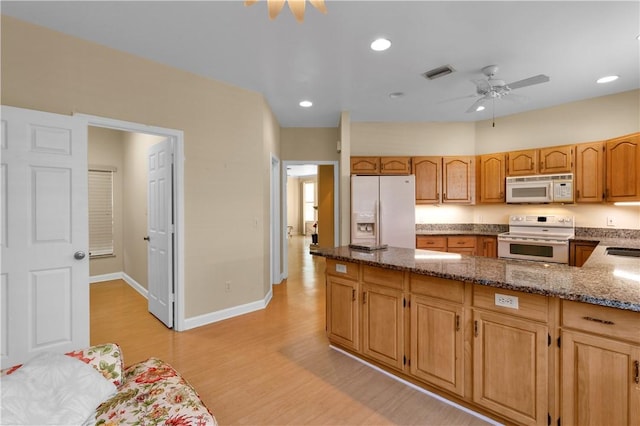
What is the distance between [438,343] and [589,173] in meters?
3.85

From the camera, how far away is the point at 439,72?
11.3ft

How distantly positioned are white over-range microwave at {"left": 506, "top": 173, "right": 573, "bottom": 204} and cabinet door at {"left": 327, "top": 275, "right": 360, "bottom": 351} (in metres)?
3.56

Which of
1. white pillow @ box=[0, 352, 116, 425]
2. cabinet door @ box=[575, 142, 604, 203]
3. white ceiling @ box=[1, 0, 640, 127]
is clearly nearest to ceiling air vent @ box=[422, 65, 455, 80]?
white ceiling @ box=[1, 0, 640, 127]

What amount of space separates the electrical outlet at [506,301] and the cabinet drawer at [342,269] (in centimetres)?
112

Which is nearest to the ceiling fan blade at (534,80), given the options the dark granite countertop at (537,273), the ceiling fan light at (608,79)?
the ceiling fan light at (608,79)

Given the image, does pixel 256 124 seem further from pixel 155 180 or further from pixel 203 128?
pixel 155 180

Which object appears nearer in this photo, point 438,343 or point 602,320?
point 602,320

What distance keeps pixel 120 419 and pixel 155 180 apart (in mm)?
3121

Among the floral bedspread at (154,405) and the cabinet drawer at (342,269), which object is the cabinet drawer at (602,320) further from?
the floral bedspread at (154,405)

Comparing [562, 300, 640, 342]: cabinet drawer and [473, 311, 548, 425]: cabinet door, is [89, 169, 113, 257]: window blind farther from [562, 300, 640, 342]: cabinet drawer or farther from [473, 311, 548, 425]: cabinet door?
[562, 300, 640, 342]: cabinet drawer

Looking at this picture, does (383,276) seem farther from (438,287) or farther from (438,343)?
(438,343)

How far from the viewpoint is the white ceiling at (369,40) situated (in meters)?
2.34

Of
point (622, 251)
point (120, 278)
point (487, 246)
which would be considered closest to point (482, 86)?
point (622, 251)

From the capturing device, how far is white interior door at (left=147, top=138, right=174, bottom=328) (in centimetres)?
342
